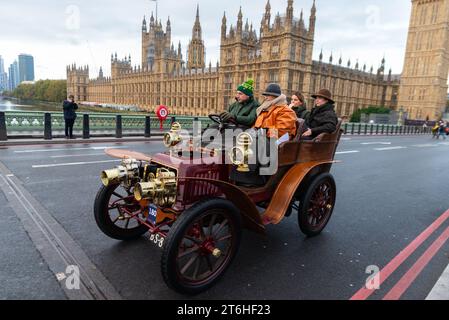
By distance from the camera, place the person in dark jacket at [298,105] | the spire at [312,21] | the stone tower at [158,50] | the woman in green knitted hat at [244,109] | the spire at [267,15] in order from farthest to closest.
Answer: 1. the stone tower at [158,50]
2. the spire at [267,15]
3. the spire at [312,21]
4. the person in dark jacket at [298,105]
5. the woman in green knitted hat at [244,109]

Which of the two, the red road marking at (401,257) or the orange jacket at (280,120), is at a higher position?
the orange jacket at (280,120)

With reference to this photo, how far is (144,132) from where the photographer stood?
16688 millimetres

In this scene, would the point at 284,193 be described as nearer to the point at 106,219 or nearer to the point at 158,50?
the point at 106,219

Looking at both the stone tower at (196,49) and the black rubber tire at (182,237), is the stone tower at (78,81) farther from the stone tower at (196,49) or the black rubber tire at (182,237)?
the black rubber tire at (182,237)

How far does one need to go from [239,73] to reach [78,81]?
289 feet

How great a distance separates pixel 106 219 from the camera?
339 cm

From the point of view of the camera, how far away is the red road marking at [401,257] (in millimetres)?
2768

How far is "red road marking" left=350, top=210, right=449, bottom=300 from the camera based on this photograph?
2.77 m

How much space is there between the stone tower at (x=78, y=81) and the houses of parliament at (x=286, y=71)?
33.7 m

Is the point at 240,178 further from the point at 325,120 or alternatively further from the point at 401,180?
the point at 401,180

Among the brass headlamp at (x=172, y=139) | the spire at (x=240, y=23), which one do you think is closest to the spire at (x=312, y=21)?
the spire at (x=240, y=23)

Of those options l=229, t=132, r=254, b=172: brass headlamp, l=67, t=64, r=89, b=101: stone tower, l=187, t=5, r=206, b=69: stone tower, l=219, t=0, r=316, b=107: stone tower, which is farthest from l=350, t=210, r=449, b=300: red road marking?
l=67, t=64, r=89, b=101: stone tower

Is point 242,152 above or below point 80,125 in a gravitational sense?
above

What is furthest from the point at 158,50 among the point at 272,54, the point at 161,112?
the point at 161,112
